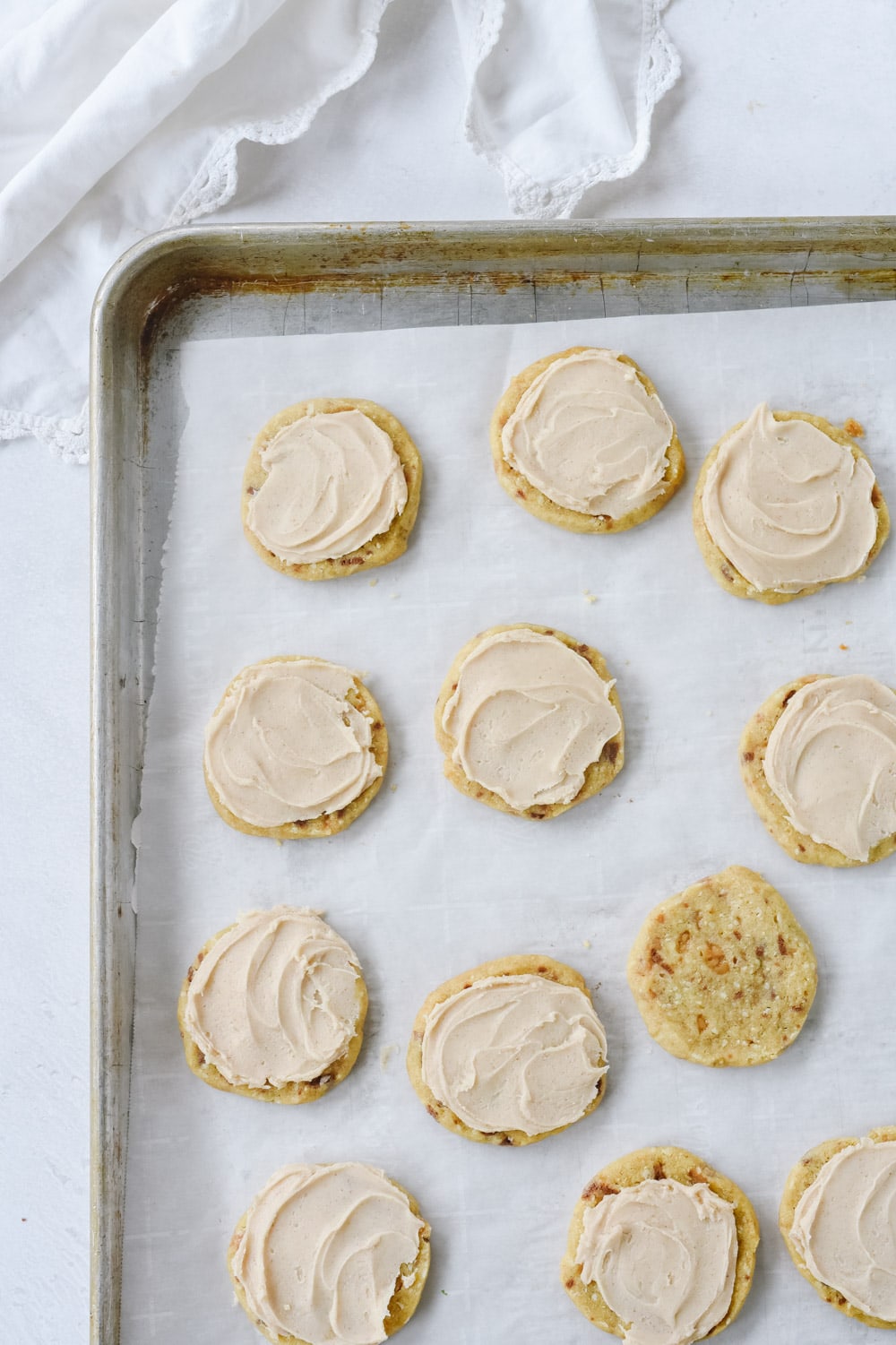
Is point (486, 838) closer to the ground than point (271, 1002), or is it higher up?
higher up

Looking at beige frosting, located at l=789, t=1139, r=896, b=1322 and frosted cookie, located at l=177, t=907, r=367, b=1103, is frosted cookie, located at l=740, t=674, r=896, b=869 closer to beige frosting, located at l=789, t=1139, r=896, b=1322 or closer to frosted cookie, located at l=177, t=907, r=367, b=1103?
beige frosting, located at l=789, t=1139, r=896, b=1322

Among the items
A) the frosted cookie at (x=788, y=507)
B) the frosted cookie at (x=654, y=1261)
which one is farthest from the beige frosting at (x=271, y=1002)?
the frosted cookie at (x=788, y=507)

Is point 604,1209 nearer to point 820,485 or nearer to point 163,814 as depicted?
point 163,814

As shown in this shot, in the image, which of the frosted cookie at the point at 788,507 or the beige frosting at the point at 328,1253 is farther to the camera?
the frosted cookie at the point at 788,507

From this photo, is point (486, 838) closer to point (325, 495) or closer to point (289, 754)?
point (289, 754)

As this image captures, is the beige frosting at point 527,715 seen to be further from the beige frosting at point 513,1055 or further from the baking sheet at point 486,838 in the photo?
the beige frosting at point 513,1055

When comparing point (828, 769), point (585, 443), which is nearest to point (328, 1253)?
point (828, 769)
